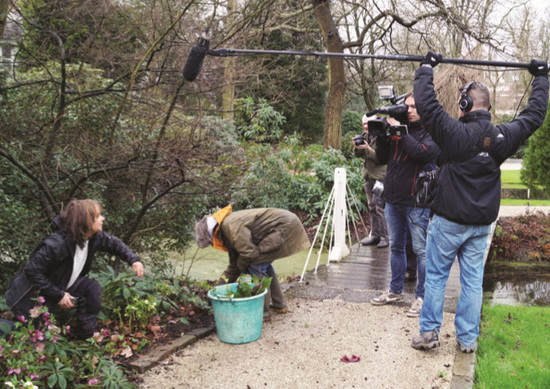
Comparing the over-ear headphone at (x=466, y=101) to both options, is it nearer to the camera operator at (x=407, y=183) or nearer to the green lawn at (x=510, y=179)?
the camera operator at (x=407, y=183)

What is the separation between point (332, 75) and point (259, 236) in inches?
354

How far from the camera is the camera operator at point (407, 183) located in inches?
178

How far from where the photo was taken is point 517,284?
21.6 ft

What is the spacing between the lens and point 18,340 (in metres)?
3.03

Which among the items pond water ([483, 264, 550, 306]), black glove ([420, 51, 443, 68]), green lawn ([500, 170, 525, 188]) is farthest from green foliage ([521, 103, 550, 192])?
black glove ([420, 51, 443, 68])

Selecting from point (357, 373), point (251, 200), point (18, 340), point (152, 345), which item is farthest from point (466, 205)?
point (251, 200)

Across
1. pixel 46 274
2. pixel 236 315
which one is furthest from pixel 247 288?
pixel 46 274

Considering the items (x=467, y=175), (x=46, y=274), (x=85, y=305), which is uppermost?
(x=467, y=175)

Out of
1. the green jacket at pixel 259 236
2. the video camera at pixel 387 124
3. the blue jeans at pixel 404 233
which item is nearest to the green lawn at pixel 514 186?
the blue jeans at pixel 404 233

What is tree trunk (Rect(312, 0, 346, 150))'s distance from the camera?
12469mm

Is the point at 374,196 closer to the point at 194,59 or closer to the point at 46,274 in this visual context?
the point at 194,59

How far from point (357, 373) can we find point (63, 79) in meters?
3.34

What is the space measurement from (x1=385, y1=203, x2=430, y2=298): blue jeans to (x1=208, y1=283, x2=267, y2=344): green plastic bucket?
1.42 metres

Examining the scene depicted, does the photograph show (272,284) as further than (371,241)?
No
